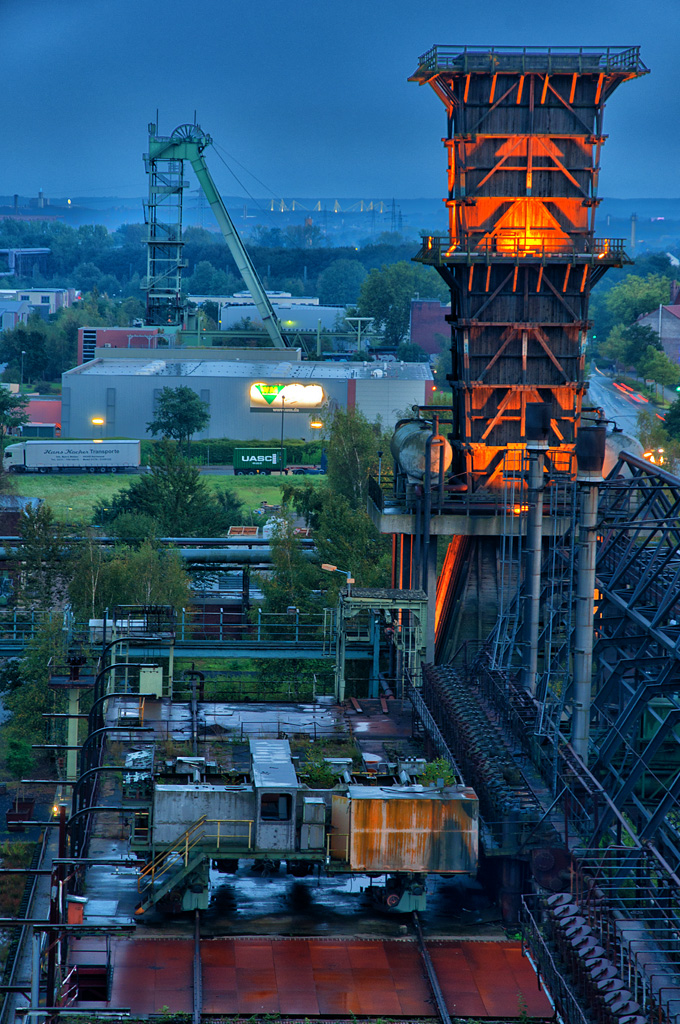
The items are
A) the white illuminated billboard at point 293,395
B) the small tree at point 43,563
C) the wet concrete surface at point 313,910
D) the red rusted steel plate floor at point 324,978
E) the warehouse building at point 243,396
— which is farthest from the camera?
the white illuminated billboard at point 293,395

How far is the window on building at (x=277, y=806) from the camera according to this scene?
2780 centimetres

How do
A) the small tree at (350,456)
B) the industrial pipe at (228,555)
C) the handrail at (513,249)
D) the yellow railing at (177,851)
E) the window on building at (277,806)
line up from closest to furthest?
the yellow railing at (177,851) → the window on building at (277,806) → the handrail at (513,249) → the industrial pipe at (228,555) → the small tree at (350,456)

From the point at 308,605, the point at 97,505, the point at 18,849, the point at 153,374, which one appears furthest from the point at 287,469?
the point at 18,849

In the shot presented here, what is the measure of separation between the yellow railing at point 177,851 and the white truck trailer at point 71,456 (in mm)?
67575

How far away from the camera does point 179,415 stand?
9956 centimetres

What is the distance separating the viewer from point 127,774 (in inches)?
1217

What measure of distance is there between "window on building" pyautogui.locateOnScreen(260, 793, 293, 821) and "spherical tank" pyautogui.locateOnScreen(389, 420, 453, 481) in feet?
65.3

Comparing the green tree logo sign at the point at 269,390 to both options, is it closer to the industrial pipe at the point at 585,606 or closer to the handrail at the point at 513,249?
the handrail at the point at 513,249

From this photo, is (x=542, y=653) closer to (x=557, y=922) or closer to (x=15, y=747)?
(x=15, y=747)

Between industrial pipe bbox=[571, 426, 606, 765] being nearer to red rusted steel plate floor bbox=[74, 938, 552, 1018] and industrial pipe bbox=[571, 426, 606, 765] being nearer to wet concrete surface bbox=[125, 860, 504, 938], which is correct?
wet concrete surface bbox=[125, 860, 504, 938]

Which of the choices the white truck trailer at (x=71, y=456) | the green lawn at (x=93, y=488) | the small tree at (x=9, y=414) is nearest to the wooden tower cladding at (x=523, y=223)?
the green lawn at (x=93, y=488)

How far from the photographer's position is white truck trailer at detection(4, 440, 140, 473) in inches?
3671

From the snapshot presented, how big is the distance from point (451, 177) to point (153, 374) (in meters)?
59.9

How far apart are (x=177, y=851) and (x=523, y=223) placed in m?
26.4
